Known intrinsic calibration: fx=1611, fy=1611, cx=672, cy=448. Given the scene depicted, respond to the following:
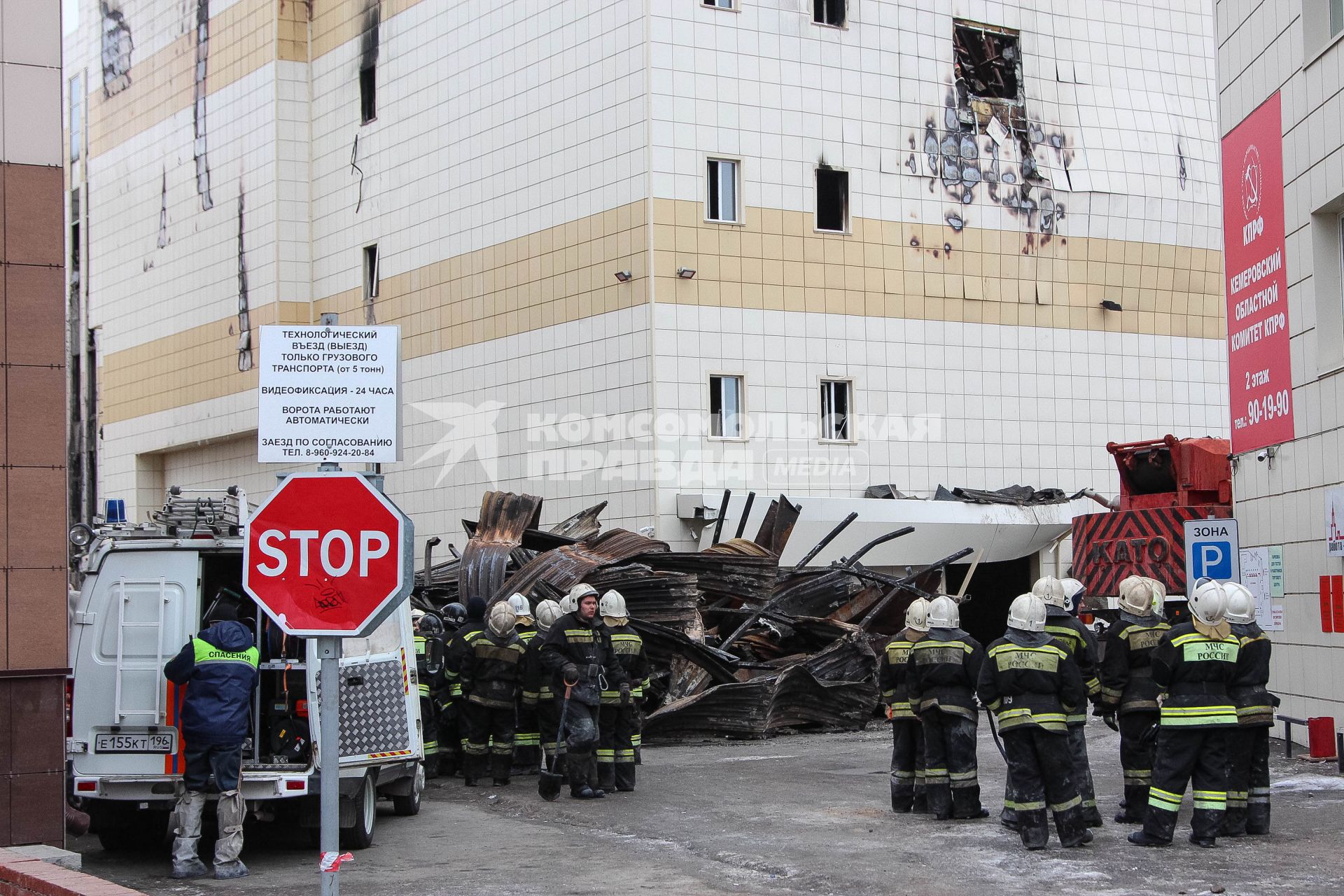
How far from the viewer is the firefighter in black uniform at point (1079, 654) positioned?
11289mm

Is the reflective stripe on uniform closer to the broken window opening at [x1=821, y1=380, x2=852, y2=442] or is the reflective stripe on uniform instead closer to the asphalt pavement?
the asphalt pavement

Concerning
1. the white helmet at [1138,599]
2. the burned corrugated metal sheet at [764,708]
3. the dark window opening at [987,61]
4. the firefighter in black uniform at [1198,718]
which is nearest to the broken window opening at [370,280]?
the dark window opening at [987,61]

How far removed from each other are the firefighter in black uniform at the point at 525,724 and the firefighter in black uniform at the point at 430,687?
0.83 meters

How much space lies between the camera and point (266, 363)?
708 cm

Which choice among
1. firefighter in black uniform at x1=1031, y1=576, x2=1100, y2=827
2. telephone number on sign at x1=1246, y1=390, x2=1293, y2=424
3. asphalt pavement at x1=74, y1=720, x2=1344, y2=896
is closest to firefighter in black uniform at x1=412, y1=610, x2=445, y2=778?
asphalt pavement at x1=74, y1=720, x2=1344, y2=896

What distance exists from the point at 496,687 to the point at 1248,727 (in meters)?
7.31

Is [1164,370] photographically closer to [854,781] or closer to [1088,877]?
[854,781]

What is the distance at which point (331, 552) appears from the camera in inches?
271

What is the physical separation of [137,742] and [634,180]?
1540 centimetres

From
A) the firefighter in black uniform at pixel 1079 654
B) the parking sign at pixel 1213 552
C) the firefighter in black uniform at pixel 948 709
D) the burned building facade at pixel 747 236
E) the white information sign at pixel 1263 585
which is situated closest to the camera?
the firefighter in black uniform at pixel 1079 654

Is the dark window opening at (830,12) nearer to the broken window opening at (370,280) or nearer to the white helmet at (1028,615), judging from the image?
the broken window opening at (370,280)

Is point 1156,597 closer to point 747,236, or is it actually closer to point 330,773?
point 330,773

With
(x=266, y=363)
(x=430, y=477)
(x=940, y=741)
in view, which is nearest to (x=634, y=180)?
(x=430, y=477)

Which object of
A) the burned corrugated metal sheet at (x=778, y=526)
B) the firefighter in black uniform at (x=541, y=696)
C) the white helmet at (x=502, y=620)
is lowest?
the firefighter in black uniform at (x=541, y=696)
